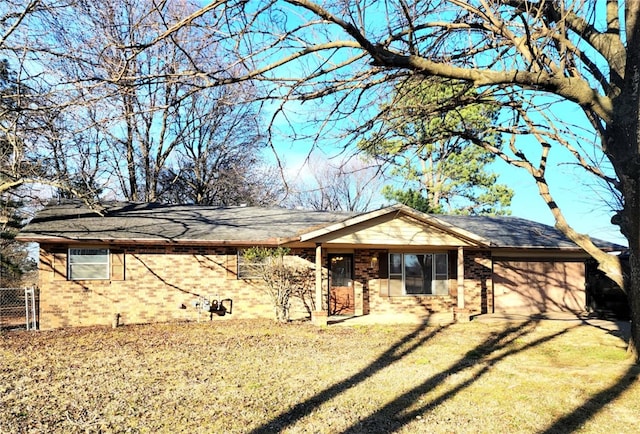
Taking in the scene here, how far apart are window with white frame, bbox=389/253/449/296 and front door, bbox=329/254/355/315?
1.35 metres

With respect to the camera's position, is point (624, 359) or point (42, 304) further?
point (42, 304)

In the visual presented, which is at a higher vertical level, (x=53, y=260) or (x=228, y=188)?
(x=228, y=188)

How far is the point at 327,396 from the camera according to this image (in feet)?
21.0

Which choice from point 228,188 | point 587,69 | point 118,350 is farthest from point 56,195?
point 587,69

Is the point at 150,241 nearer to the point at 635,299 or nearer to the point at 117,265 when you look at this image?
the point at 117,265

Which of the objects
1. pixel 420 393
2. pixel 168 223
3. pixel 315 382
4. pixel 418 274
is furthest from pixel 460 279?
pixel 168 223

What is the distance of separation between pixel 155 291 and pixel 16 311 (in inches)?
306

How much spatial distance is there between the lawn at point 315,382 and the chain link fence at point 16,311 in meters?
2.15

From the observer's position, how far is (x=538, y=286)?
54.0ft

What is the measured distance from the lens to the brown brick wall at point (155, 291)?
12.9 m

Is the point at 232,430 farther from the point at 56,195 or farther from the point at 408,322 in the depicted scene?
the point at 56,195

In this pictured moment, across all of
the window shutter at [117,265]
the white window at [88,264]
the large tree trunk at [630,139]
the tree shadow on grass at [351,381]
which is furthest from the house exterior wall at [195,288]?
the large tree trunk at [630,139]

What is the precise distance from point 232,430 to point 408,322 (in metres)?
9.30

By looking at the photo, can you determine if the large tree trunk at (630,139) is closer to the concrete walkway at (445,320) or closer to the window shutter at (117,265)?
the concrete walkway at (445,320)
